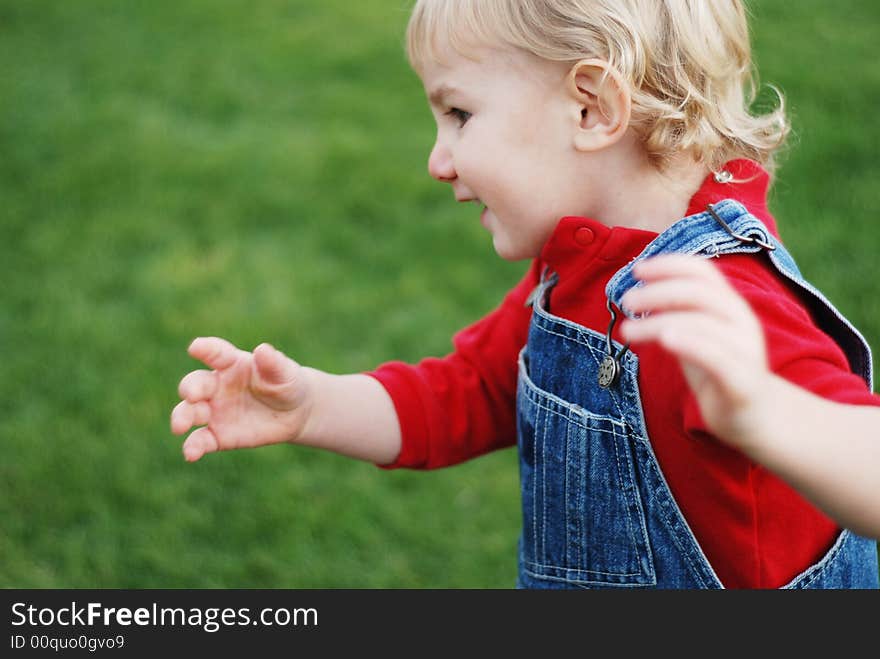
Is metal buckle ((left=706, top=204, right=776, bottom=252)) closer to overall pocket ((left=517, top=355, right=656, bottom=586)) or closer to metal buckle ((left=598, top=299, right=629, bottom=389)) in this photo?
metal buckle ((left=598, top=299, right=629, bottom=389))

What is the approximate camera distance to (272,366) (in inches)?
66.1

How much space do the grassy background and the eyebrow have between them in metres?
1.55

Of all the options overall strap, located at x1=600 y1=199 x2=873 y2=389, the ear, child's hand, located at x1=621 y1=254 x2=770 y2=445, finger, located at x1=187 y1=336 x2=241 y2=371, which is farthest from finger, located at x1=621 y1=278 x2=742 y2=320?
finger, located at x1=187 y1=336 x2=241 y2=371

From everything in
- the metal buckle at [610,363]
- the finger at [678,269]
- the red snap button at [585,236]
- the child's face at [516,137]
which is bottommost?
the finger at [678,269]

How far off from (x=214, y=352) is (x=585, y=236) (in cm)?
61

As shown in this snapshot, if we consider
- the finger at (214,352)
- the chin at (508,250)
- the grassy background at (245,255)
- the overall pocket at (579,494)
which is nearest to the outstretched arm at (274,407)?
the finger at (214,352)

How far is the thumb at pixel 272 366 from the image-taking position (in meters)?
1.66

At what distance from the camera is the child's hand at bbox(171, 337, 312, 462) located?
1.65m

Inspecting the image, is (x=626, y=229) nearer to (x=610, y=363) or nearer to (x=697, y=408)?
(x=610, y=363)

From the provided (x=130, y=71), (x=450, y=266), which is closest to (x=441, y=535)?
(x=450, y=266)

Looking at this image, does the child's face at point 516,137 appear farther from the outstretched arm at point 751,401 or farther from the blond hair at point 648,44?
the outstretched arm at point 751,401

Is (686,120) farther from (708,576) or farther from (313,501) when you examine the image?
(313,501)

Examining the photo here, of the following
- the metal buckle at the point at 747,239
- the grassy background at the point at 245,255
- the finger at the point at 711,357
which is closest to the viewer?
the finger at the point at 711,357

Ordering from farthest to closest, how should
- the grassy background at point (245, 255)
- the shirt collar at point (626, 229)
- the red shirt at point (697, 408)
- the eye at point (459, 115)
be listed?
the grassy background at point (245, 255), the eye at point (459, 115), the shirt collar at point (626, 229), the red shirt at point (697, 408)
